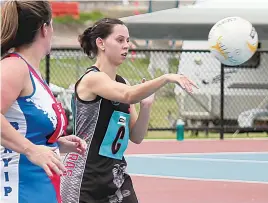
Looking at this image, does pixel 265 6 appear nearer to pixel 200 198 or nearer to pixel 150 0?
pixel 150 0

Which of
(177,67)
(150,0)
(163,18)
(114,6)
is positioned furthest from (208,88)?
(114,6)

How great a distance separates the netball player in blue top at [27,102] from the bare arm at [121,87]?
2.17ft

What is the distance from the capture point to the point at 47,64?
52.0 feet

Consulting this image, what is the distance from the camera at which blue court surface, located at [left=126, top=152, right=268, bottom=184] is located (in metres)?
11.0

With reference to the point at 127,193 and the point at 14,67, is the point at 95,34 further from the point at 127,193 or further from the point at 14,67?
the point at 14,67

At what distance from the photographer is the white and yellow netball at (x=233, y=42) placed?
8609mm

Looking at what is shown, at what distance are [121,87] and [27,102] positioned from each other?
1.11 meters

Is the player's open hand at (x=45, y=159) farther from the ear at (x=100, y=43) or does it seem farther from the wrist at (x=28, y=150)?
the ear at (x=100, y=43)

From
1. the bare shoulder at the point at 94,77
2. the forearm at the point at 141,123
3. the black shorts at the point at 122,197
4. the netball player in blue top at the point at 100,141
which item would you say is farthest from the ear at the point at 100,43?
Result: the black shorts at the point at 122,197

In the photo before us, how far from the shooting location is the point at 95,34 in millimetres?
5266

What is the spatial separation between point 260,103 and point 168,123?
7.01 feet

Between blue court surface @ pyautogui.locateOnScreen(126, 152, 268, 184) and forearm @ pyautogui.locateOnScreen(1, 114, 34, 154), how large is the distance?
7.45 meters

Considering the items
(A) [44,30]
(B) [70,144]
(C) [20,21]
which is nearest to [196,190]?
(B) [70,144]

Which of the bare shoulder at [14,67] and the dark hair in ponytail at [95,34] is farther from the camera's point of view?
the dark hair in ponytail at [95,34]
